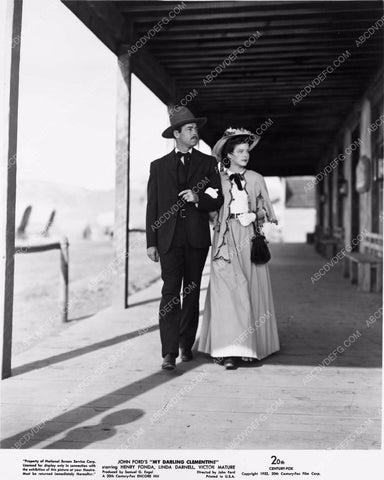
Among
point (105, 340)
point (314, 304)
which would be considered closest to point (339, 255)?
point (314, 304)

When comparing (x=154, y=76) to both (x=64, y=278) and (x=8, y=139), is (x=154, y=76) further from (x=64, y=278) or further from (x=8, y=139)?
(x=8, y=139)

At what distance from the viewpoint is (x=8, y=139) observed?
3426 mm

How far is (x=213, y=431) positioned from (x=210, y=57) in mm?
5510

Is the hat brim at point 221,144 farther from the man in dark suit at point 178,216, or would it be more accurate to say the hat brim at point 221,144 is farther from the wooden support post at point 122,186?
the wooden support post at point 122,186

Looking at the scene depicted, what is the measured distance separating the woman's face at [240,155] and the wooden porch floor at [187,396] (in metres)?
1.39

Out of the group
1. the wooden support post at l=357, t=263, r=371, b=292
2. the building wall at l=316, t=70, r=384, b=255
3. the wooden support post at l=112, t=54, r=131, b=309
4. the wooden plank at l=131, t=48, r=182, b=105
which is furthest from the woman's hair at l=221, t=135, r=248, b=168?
the building wall at l=316, t=70, r=384, b=255

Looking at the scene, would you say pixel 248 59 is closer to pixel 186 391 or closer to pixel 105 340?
pixel 105 340

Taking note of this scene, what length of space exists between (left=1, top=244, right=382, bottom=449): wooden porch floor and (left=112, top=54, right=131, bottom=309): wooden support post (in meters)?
1.07

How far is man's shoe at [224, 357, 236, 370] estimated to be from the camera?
3695 mm

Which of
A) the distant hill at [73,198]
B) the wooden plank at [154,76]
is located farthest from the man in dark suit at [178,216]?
the distant hill at [73,198]

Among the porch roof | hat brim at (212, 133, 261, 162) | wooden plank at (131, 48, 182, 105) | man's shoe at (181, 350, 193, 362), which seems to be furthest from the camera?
wooden plank at (131, 48, 182, 105)

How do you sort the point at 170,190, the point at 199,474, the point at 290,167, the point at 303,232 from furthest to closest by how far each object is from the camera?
1. the point at 303,232
2. the point at 290,167
3. the point at 170,190
4. the point at 199,474

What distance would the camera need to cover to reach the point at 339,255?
11.6m

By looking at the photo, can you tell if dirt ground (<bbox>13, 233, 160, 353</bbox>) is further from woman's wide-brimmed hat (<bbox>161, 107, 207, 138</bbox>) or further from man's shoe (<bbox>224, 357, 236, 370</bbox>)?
woman's wide-brimmed hat (<bbox>161, 107, 207, 138</bbox>)
